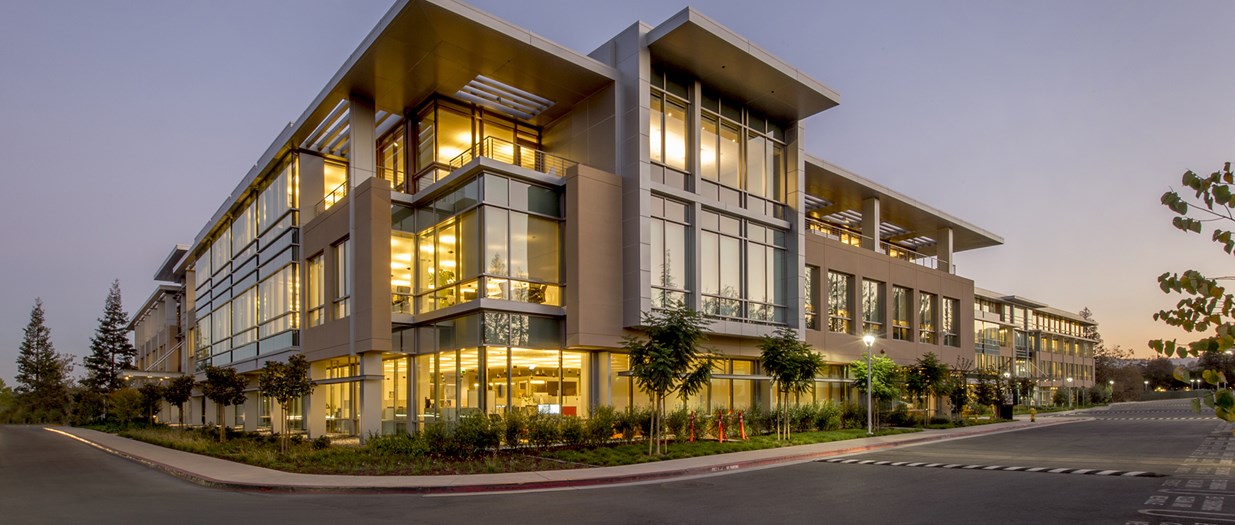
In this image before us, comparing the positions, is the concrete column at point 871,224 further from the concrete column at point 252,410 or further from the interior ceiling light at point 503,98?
A: the concrete column at point 252,410

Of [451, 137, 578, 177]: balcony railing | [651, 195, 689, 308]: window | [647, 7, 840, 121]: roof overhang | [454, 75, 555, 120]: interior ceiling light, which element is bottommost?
[651, 195, 689, 308]: window

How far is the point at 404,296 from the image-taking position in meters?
29.8

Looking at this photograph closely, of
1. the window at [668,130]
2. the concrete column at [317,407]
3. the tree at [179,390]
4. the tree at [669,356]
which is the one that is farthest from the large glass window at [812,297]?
the tree at [179,390]

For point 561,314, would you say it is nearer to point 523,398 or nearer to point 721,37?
point 523,398

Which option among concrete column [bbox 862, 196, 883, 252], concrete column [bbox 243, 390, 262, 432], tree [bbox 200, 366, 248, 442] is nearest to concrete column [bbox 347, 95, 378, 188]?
tree [bbox 200, 366, 248, 442]

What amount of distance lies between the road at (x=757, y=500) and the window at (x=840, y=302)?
17913 mm

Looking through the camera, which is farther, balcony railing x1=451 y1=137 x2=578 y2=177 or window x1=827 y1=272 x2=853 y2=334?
window x1=827 y1=272 x2=853 y2=334

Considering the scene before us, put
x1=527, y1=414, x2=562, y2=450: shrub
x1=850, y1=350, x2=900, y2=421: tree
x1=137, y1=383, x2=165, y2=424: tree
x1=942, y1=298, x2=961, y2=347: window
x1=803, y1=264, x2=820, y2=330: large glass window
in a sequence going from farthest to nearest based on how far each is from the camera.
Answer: x1=137, y1=383, x2=165, y2=424: tree, x1=942, y1=298, x2=961, y2=347: window, x1=803, y1=264, x2=820, y2=330: large glass window, x1=850, y1=350, x2=900, y2=421: tree, x1=527, y1=414, x2=562, y2=450: shrub

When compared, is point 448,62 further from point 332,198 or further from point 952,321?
point 952,321

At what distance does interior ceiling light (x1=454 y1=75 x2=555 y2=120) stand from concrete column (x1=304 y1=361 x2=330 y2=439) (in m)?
12.2

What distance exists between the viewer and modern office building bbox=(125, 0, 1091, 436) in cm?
2703

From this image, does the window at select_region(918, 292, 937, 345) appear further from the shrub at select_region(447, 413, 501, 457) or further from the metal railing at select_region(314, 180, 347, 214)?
the metal railing at select_region(314, 180, 347, 214)

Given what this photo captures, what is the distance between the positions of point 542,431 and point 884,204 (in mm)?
30776

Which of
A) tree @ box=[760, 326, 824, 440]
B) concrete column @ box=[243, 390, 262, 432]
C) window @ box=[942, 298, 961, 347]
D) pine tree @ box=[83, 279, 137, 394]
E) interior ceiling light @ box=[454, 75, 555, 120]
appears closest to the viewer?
tree @ box=[760, 326, 824, 440]
